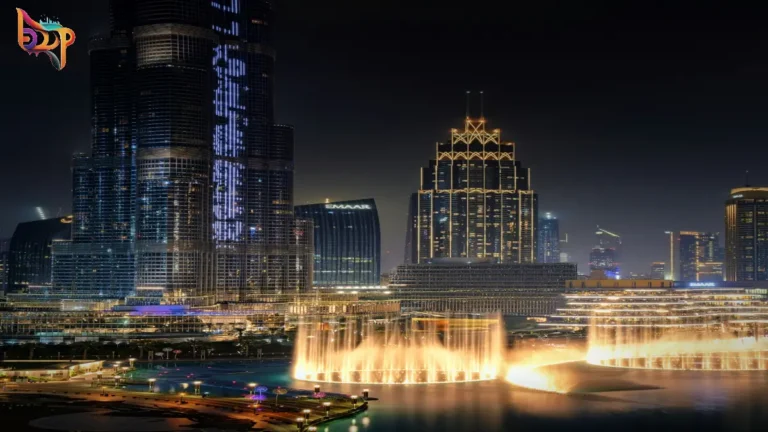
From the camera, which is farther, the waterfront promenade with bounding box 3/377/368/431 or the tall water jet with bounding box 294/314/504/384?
the tall water jet with bounding box 294/314/504/384

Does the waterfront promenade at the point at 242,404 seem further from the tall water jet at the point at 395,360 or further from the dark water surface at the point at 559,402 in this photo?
the tall water jet at the point at 395,360

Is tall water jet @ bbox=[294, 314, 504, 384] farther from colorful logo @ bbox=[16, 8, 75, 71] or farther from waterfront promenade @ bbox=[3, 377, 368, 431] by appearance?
colorful logo @ bbox=[16, 8, 75, 71]

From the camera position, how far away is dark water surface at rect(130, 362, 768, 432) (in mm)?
104875

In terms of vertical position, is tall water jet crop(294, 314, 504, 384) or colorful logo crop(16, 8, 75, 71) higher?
colorful logo crop(16, 8, 75, 71)

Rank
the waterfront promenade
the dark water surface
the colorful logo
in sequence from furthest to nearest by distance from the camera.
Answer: the colorful logo
the dark water surface
the waterfront promenade

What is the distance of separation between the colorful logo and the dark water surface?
38.5 meters

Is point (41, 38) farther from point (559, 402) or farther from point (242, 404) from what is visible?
point (559, 402)

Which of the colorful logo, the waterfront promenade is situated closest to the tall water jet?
the waterfront promenade

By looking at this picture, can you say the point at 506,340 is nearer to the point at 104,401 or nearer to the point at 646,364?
the point at 646,364

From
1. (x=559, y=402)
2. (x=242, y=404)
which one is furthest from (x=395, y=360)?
(x=242, y=404)

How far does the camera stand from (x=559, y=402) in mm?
118250

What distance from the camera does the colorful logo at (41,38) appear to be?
131000 millimetres

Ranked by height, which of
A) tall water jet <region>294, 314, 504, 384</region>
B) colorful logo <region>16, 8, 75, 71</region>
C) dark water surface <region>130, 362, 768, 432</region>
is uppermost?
colorful logo <region>16, 8, 75, 71</region>

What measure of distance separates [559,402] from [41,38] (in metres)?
71.4
